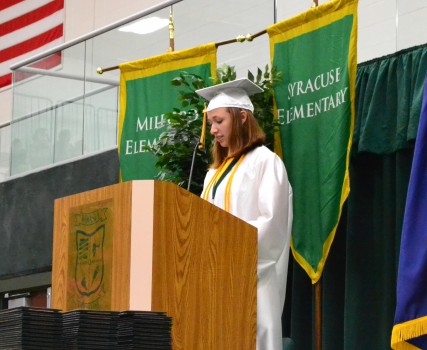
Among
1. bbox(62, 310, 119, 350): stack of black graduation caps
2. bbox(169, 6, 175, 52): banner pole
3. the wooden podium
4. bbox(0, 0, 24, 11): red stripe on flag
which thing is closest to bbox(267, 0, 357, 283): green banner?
bbox(169, 6, 175, 52): banner pole

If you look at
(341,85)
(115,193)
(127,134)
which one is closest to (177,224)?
(115,193)

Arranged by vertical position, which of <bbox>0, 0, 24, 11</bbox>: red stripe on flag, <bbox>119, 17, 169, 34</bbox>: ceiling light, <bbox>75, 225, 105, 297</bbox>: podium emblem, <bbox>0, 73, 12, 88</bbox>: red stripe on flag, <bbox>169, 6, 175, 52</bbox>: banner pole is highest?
<bbox>0, 0, 24, 11</bbox>: red stripe on flag

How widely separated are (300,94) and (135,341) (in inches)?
118

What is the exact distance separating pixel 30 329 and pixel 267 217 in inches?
81.2

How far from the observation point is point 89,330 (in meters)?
3.32

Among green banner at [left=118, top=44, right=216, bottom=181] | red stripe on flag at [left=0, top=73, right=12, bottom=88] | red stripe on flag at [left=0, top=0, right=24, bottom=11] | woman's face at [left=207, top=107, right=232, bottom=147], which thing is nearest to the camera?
woman's face at [left=207, top=107, right=232, bottom=147]

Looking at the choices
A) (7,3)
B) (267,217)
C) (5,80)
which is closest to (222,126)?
(267,217)

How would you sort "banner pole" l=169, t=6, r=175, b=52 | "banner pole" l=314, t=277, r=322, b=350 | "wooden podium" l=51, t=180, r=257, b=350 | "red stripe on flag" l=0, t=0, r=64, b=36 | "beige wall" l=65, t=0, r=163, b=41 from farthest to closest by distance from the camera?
1. "red stripe on flag" l=0, t=0, r=64, b=36
2. "beige wall" l=65, t=0, r=163, b=41
3. "banner pole" l=169, t=6, r=175, b=52
4. "banner pole" l=314, t=277, r=322, b=350
5. "wooden podium" l=51, t=180, r=257, b=350

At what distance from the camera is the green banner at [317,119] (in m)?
5.83

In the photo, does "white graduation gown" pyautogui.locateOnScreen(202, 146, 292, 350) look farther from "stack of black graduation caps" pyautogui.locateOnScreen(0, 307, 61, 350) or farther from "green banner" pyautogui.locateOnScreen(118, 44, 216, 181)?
"stack of black graduation caps" pyautogui.locateOnScreen(0, 307, 61, 350)

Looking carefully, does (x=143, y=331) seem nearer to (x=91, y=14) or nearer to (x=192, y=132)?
(x=192, y=132)

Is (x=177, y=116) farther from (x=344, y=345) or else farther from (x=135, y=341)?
(x=135, y=341)

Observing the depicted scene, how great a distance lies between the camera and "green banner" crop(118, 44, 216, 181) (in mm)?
6953

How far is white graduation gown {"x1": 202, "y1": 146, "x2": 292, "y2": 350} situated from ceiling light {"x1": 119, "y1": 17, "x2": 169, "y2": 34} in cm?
267
